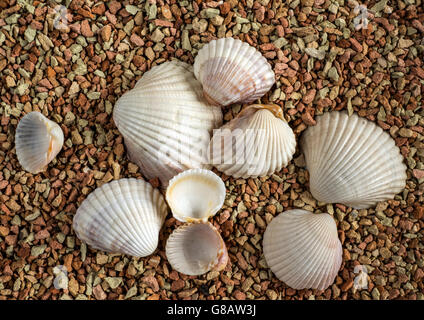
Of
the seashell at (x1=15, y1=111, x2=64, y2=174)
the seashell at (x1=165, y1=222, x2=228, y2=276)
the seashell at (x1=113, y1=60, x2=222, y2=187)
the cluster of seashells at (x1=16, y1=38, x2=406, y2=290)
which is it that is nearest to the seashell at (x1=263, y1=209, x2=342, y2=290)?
the cluster of seashells at (x1=16, y1=38, x2=406, y2=290)

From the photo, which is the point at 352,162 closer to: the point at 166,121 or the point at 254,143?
the point at 254,143

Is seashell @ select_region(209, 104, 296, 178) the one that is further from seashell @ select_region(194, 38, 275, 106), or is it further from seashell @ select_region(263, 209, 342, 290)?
seashell @ select_region(263, 209, 342, 290)

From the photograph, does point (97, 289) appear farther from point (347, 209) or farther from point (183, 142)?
point (347, 209)

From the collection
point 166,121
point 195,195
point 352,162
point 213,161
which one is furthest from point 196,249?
point 352,162

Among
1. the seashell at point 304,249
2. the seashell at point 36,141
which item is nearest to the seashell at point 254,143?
the seashell at point 304,249

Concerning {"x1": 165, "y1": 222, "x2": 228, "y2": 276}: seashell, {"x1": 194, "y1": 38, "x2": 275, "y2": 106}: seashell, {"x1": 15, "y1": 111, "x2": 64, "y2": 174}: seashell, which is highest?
{"x1": 194, "y1": 38, "x2": 275, "y2": 106}: seashell

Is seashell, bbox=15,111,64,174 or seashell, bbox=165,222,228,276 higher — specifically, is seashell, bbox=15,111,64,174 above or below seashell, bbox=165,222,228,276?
above

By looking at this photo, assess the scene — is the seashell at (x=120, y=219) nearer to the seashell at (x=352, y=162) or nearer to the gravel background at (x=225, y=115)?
the gravel background at (x=225, y=115)
